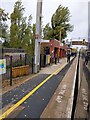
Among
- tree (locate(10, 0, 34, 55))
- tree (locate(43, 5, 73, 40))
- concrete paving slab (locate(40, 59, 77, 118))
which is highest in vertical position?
tree (locate(43, 5, 73, 40))

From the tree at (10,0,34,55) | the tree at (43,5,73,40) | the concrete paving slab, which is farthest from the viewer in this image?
the tree at (43,5,73,40)

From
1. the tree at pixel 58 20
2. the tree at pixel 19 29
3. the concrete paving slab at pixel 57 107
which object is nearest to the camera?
the concrete paving slab at pixel 57 107

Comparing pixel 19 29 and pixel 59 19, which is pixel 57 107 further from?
pixel 59 19

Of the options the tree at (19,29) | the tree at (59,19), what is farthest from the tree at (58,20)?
the tree at (19,29)

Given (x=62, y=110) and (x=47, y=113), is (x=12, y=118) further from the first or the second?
(x=62, y=110)

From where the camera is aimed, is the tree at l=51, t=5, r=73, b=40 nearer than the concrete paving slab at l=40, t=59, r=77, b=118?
No

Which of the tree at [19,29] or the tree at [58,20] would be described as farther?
the tree at [58,20]

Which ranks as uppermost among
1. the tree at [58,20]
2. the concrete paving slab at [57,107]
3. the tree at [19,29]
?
the tree at [58,20]

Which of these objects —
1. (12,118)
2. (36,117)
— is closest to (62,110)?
(36,117)

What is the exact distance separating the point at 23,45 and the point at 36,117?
24.4m

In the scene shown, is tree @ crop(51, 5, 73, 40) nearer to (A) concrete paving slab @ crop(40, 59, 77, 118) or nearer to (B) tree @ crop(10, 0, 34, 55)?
(B) tree @ crop(10, 0, 34, 55)

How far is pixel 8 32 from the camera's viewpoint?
102ft

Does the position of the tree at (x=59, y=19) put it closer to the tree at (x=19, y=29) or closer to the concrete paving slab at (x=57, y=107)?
the tree at (x=19, y=29)

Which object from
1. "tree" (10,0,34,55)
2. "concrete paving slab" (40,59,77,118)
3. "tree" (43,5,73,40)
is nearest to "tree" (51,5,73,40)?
"tree" (43,5,73,40)
